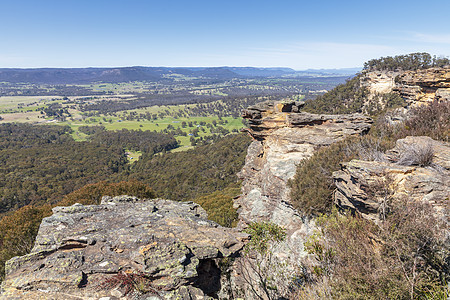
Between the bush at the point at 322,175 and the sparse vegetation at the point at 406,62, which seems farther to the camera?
the sparse vegetation at the point at 406,62

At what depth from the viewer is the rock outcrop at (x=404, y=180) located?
29.1 feet

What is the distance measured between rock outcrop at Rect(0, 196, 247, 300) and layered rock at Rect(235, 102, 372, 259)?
21.2 feet

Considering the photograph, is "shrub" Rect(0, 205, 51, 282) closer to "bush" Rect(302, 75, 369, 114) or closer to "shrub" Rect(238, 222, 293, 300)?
"shrub" Rect(238, 222, 293, 300)

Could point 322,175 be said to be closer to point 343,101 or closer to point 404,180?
point 404,180

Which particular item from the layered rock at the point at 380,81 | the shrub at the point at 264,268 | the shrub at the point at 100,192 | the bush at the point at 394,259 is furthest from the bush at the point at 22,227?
the layered rock at the point at 380,81

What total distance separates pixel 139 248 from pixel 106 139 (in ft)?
593

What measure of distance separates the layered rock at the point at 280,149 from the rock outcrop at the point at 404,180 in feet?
19.4

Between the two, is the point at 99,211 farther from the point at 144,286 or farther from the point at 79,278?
the point at 144,286

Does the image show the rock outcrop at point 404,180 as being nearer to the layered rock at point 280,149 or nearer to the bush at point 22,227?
the layered rock at point 280,149

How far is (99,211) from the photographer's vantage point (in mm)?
13938

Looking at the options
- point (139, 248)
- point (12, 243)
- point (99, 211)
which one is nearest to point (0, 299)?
point (139, 248)

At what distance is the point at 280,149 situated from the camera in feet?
68.5

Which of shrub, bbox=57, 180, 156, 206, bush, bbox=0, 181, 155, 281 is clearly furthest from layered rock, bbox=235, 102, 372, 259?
bush, bbox=0, 181, 155, 281

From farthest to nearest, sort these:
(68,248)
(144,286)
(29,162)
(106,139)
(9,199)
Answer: (106,139), (29,162), (9,199), (68,248), (144,286)
